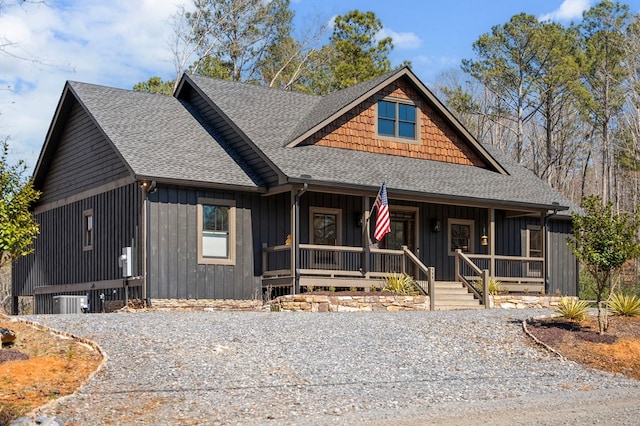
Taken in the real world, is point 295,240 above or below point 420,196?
below

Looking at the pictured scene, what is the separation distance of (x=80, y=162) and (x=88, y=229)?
1.97 m

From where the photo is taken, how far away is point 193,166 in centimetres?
2228

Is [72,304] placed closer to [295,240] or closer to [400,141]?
[295,240]

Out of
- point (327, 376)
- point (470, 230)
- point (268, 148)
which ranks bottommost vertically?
point (327, 376)

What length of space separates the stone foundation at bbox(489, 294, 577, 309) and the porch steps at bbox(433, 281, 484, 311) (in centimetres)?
55

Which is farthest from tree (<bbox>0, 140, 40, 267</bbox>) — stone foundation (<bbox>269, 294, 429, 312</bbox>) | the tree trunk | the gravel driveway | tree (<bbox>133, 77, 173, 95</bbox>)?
tree (<bbox>133, 77, 173, 95</bbox>)

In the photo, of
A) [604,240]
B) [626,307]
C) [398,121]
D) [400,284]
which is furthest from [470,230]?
[604,240]

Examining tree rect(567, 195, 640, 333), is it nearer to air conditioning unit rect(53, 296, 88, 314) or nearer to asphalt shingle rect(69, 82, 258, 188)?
asphalt shingle rect(69, 82, 258, 188)

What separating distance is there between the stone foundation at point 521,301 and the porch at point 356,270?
45 cm

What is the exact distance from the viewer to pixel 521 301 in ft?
80.4

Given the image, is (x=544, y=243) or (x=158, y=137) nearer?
(x=158, y=137)

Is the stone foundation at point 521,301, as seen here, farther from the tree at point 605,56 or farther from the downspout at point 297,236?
the tree at point 605,56

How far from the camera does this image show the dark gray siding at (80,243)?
22.4 m

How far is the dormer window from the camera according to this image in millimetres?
25891
